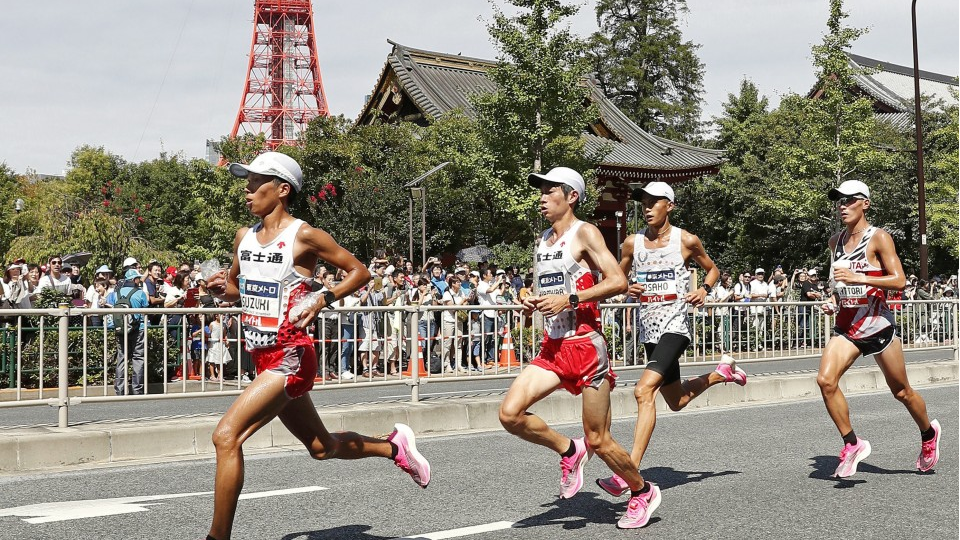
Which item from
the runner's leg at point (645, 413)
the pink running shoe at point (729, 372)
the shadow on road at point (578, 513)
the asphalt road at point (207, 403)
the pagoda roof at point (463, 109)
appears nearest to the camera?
the shadow on road at point (578, 513)

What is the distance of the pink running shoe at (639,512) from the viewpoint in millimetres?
5492

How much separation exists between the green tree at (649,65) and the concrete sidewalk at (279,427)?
146ft

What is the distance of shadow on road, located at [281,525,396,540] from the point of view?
17.5 ft

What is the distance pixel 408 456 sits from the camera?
5406 mm

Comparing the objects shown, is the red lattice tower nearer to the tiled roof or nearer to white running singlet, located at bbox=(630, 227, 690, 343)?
the tiled roof

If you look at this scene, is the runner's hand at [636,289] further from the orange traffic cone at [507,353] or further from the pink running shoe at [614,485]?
the orange traffic cone at [507,353]

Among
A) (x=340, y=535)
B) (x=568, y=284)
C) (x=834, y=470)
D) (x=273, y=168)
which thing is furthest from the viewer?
(x=834, y=470)

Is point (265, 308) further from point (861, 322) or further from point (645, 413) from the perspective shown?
point (861, 322)

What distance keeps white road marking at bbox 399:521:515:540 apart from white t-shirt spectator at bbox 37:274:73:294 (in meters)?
11.3

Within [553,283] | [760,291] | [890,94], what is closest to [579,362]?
[553,283]

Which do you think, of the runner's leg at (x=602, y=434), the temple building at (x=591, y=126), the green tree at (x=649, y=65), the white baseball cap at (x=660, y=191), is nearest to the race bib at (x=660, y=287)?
the white baseball cap at (x=660, y=191)

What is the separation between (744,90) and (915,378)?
34.8m

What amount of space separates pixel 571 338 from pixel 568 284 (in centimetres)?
28

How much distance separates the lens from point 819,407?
12.3m
